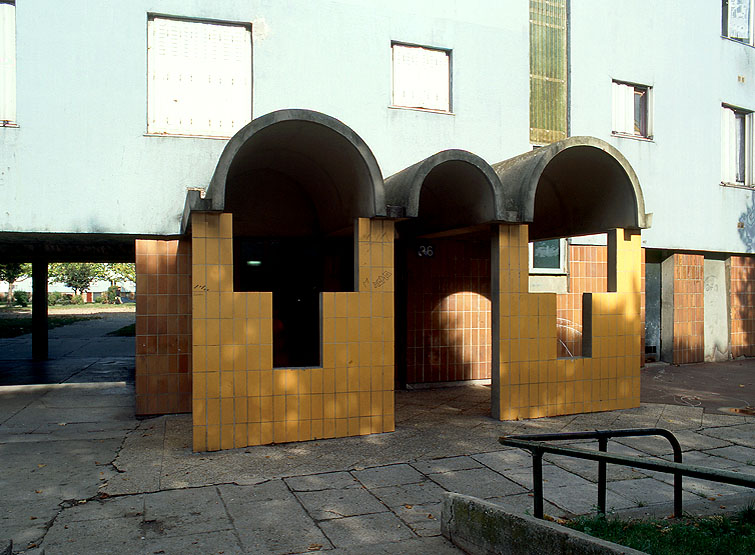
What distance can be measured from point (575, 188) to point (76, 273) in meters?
54.8

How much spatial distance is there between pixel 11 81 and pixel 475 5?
772cm

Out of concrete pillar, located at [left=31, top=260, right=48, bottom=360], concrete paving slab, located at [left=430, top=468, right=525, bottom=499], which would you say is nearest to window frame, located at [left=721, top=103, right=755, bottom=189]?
concrete paving slab, located at [left=430, top=468, right=525, bottom=499]

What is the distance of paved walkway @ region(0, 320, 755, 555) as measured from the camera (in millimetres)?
4883

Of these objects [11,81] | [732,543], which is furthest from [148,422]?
[732,543]

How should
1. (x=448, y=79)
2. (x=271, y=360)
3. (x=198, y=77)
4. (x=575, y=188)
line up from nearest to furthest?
(x=271, y=360), (x=198, y=77), (x=575, y=188), (x=448, y=79)

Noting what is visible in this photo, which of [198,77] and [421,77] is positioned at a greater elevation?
[421,77]

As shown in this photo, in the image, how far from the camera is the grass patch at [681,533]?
4281 mm

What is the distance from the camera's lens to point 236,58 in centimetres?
975

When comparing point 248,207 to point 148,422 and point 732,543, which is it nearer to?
point 148,422

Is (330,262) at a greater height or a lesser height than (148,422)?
greater

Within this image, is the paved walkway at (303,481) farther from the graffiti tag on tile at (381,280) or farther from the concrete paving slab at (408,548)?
the graffiti tag on tile at (381,280)

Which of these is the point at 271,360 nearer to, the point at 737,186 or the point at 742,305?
the point at 737,186

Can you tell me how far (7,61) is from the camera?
29.7 feet

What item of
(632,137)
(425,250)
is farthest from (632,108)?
(425,250)
